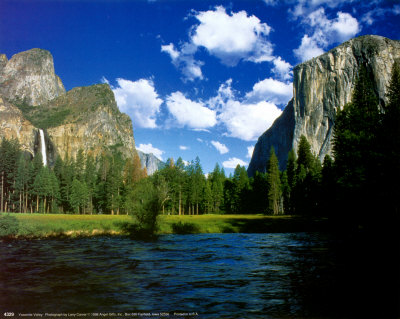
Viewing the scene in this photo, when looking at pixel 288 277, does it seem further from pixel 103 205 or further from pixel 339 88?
pixel 339 88

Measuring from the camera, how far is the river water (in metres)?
8.95

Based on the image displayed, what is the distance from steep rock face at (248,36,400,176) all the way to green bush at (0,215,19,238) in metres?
129

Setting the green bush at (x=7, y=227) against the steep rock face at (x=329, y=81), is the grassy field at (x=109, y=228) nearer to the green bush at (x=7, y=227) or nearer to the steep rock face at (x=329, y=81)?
the green bush at (x=7, y=227)

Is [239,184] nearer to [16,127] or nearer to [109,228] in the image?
[109,228]

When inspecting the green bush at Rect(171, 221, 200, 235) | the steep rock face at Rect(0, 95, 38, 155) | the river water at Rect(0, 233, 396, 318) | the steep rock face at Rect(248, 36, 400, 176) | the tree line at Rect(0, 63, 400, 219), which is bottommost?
the green bush at Rect(171, 221, 200, 235)

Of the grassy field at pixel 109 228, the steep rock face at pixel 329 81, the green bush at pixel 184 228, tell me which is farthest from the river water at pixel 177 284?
the steep rock face at pixel 329 81

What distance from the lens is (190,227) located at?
129 ft

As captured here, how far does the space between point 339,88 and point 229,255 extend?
146653 mm

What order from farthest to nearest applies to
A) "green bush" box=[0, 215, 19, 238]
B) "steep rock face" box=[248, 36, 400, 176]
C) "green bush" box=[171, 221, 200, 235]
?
1. "steep rock face" box=[248, 36, 400, 176]
2. "green bush" box=[171, 221, 200, 235]
3. "green bush" box=[0, 215, 19, 238]

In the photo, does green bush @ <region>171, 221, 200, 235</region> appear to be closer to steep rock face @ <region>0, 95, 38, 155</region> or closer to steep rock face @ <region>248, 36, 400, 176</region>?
steep rock face @ <region>248, 36, 400, 176</region>

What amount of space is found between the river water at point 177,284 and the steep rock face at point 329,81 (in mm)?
128615

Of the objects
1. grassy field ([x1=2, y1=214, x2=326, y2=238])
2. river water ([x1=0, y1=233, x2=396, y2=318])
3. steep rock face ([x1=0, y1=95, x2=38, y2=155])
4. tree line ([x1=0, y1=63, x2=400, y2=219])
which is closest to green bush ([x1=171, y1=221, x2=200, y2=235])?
grassy field ([x1=2, y1=214, x2=326, y2=238])

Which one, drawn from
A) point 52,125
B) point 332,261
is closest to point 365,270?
point 332,261

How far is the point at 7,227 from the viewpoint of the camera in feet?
95.6
